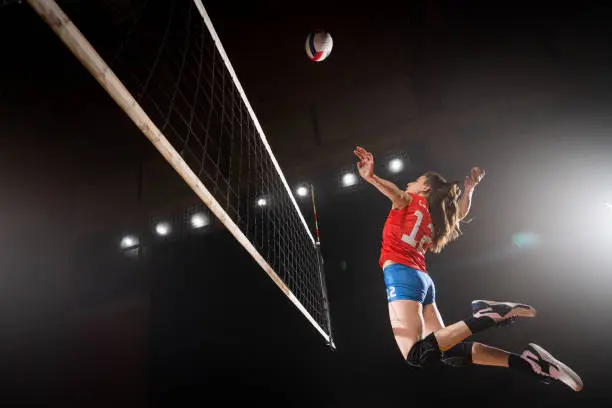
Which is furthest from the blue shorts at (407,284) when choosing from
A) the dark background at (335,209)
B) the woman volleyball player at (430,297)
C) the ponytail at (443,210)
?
the dark background at (335,209)

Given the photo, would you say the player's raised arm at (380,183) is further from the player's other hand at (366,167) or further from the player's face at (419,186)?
the player's face at (419,186)

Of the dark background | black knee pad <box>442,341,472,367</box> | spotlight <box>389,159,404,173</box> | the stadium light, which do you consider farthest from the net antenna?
spotlight <box>389,159,404,173</box>

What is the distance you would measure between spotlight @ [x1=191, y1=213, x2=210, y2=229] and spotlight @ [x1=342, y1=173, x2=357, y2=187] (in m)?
2.04

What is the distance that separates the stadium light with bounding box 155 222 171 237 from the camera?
5.52 meters

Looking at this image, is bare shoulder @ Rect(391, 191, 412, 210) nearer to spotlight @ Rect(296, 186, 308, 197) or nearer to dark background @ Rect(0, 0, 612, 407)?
dark background @ Rect(0, 0, 612, 407)

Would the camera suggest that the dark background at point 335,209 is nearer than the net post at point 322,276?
Yes

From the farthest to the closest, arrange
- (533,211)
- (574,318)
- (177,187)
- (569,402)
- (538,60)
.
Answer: (177,187) → (538,60) → (533,211) → (574,318) → (569,402)

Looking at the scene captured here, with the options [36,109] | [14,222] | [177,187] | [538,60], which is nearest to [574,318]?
[538,60]

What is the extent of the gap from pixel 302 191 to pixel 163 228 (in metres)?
2.22

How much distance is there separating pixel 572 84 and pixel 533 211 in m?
1.42

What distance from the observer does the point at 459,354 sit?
9.33 feet

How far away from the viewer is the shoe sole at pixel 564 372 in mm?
2816

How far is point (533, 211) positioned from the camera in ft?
12.5

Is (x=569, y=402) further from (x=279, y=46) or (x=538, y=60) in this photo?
(x=279, y=46)
